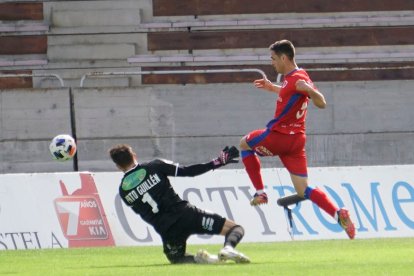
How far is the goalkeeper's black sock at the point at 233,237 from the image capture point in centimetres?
1238

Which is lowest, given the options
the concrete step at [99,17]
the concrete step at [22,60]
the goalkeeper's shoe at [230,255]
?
the goalkeeper's shoe at [230,255]

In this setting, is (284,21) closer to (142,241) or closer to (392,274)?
(142,241)

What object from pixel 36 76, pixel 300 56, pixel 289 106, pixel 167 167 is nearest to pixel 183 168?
pixel 167 167

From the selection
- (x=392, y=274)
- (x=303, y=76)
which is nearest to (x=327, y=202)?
(x=303, y=76)

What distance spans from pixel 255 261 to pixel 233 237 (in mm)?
451

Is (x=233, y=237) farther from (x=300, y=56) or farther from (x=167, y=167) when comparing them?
(x=300, y=56)

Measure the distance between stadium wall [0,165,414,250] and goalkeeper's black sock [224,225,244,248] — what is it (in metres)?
6.26

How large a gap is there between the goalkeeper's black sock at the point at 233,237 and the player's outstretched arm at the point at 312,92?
150 cm

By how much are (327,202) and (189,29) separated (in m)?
13.5

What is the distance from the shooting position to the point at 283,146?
1338 cm

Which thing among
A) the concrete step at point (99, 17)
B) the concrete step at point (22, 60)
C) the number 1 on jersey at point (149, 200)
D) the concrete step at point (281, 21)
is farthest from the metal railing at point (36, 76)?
the number 1 on jersey at point (149, 200)

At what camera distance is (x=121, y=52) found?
2578 centimetres

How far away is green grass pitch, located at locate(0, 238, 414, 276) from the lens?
1116 centimetres

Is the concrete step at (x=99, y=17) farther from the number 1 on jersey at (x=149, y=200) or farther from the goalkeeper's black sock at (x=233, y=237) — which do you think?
the goalkeeper's black sock at (x=233, y=237)
